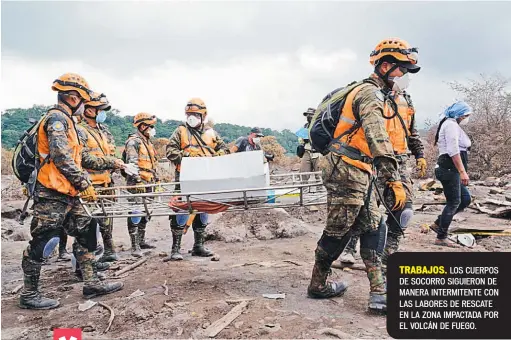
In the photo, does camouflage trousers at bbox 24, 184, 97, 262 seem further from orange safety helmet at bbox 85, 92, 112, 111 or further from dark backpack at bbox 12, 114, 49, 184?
orange safety helmet at bbox 85, 92, 112, 111

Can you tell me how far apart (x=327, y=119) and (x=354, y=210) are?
83 cm

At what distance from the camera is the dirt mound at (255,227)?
756 centimetres

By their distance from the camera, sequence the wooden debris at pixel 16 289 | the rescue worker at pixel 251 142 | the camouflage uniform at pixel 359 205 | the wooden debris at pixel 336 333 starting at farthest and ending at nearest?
the rescue worker at pixel 251 142 < the wooden debris at pixel 16 289 < the camouflage uniform at pixel 359 205 < the wooden debris at pixel 336 333

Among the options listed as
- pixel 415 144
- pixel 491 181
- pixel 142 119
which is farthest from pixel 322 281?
pixel 491 181

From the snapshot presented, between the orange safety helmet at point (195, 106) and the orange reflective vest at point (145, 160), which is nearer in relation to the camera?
the orange safety helmet at point (195, 106)

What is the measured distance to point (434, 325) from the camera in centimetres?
318

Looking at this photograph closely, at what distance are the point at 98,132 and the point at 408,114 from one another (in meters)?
3.99

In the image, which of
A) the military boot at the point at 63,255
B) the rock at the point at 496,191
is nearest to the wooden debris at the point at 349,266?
the military boot at the point at 63,255

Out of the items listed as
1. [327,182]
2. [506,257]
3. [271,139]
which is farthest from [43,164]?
[271,139]

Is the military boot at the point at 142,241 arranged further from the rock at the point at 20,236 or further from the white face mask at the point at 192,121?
the rock at the point at 20,236

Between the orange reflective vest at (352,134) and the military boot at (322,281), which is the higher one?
the orange reflective vest at (352,134)

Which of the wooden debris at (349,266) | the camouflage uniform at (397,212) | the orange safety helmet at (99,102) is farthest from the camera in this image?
the orange safety helmet at (99,102)

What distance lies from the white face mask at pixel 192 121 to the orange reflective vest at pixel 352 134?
280cm

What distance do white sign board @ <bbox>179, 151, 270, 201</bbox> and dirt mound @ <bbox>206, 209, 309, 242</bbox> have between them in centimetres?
336
